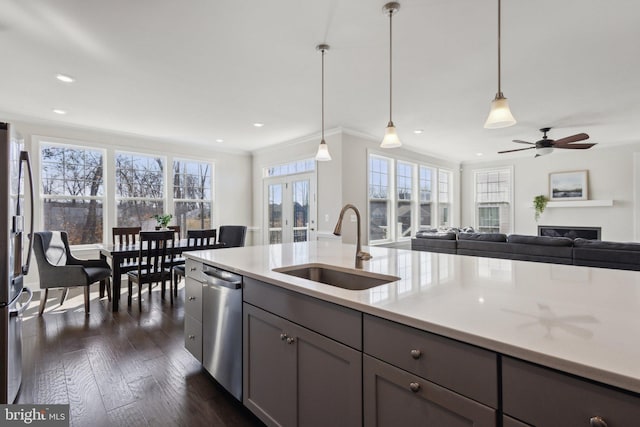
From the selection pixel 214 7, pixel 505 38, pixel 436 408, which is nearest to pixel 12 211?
pixel 214 7

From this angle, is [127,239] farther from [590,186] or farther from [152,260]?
[590,186]

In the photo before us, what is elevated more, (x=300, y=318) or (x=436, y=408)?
(x=300, y=318)

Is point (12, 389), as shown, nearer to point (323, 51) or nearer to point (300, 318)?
point (300, 318)

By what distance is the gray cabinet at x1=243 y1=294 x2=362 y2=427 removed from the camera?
1206 millimetres

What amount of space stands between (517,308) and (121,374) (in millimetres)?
2603

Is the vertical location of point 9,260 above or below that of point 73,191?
below

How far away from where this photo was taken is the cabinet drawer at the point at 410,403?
872mm

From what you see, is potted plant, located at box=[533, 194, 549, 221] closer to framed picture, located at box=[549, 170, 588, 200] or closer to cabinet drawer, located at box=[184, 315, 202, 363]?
framed picture, located at box=[549, 170, 588, 200]

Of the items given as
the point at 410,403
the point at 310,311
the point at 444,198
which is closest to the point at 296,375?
the point at 310,311

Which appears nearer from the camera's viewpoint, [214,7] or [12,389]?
[12,389]

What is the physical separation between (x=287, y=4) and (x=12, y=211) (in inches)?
85.5

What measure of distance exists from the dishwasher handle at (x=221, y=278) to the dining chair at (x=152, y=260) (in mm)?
2004

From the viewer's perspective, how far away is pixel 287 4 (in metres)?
2.18

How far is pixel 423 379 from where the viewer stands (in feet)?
3.18
